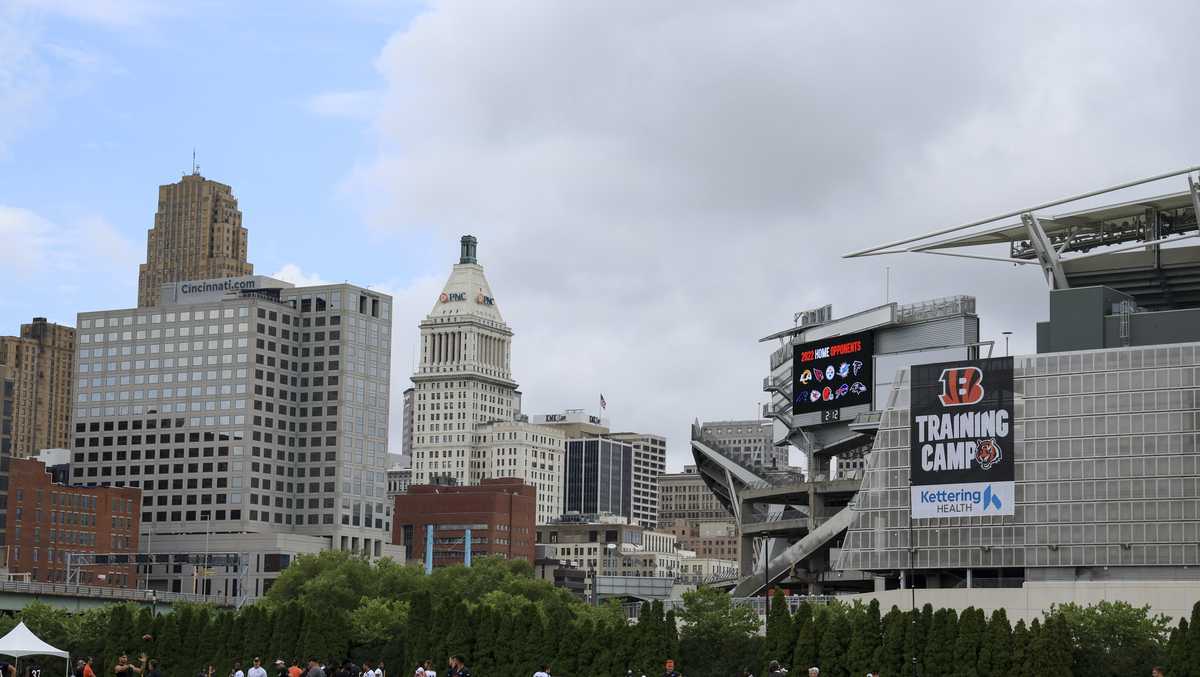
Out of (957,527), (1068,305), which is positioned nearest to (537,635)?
(957,527)

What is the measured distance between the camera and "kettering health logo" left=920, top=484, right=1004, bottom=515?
151750 mm

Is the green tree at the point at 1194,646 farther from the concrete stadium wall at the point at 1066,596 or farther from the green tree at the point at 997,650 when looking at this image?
the concrete stadium wall at the point at 1066,596

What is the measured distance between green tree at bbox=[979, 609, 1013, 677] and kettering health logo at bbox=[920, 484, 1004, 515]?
47.3 metres

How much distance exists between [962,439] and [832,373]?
1266 inches

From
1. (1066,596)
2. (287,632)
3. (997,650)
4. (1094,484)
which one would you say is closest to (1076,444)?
(1094,484)

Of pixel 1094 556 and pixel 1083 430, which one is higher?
pixel 1083 430

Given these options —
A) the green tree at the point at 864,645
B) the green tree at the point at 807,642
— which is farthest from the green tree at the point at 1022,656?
the green tree at the point at 807,642

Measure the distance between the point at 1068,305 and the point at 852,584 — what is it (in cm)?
4896

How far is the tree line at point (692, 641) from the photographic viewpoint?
105 meters

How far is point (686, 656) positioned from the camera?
12131cm

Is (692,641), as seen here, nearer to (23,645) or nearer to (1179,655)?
(1179,655)

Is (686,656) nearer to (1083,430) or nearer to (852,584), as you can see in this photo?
(1083,430)

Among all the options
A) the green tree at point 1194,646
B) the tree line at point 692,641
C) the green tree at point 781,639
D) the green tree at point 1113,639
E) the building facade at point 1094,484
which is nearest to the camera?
the green tree at point 1194,646

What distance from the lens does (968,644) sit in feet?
346
